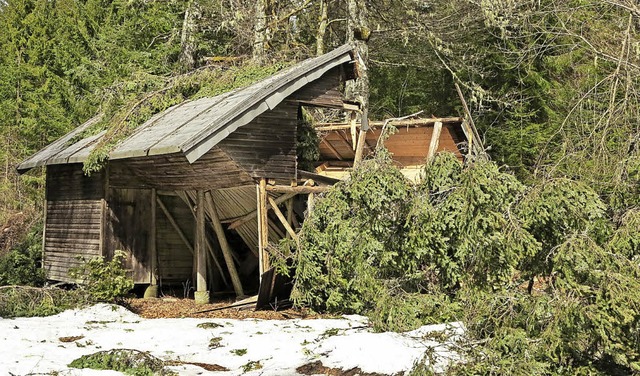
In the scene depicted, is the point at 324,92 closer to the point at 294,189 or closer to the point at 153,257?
the point at 294,189

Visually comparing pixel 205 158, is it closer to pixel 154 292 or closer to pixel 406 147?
pixel 154 292

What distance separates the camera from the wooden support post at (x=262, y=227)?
13703 mm

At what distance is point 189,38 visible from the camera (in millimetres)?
22984

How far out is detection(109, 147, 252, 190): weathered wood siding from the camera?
1398cm

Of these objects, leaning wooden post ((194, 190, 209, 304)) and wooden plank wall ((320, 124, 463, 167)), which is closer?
→ leaning wooden post ((194, 190, 209, 304))

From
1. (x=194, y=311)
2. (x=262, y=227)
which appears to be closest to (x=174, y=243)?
(x=194, y=311)

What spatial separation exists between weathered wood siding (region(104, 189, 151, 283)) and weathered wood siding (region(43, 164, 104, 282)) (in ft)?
0.80

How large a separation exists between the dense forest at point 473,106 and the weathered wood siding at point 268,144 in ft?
6.77

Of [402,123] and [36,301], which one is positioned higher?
[402,123]

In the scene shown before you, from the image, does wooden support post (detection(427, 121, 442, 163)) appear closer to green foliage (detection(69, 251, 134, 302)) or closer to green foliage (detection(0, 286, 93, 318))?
green foliage (detection(69, 251, 134, 302))

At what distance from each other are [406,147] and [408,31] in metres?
3.33

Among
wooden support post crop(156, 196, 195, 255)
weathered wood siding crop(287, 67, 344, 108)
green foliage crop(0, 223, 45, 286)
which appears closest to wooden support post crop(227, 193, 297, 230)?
wooden support post crop(156, 196, 195, 255)

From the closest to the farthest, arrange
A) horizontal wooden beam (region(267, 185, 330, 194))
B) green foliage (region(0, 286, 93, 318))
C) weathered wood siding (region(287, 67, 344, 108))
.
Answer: green foliage (region(0, 286, 93, 318)) → horizontal wooden beam (region(267, 185, 330, 194)) → weathered wood siding (region(287, 67, 344, 108))

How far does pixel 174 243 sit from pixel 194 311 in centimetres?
384
